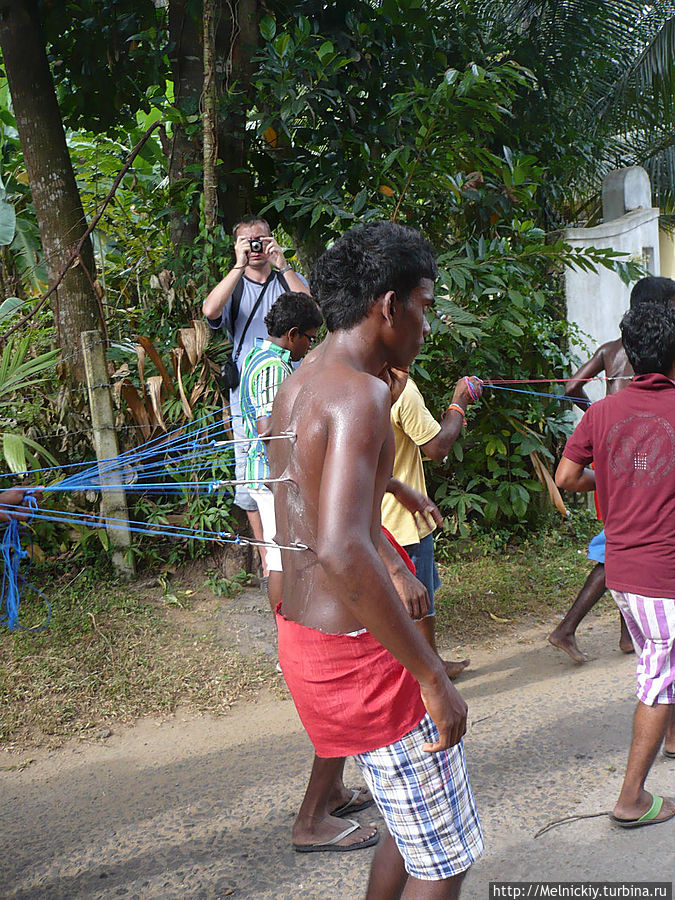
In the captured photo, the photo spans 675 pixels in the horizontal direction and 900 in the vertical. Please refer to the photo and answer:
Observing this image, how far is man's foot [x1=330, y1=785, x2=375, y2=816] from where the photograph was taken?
2.92 m

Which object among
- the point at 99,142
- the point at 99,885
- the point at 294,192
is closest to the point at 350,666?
the point at 99,885

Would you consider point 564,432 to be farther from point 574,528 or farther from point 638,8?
point 638,8

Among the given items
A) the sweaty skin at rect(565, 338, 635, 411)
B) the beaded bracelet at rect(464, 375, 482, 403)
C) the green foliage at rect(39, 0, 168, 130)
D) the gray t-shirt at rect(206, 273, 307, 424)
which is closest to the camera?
the beaded bracelet at rect(464, 375, 482, 403)

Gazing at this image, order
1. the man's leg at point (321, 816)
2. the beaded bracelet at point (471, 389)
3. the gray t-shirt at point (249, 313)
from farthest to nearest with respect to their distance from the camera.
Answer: the gray t-shirt at point (249, 313), the beaded bracelet at point (471, 389), the man's leg at point (321, 816)

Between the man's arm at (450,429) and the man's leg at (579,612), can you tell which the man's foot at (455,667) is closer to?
the man's leg at (579,612)

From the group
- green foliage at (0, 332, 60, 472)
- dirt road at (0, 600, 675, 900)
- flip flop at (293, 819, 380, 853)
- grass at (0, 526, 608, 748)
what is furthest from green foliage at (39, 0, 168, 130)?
flip flop at (293, 819, 380, 853)

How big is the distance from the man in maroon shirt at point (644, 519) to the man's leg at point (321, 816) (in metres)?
0.91

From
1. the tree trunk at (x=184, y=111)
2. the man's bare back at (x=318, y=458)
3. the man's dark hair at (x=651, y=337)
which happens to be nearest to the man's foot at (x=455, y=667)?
the man's dark hair at (x=651, y=337)

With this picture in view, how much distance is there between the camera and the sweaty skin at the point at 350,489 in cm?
157

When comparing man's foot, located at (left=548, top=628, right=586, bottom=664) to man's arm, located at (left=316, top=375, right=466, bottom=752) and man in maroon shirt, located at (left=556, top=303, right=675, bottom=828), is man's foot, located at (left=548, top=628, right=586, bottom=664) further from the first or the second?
man's arm, located at (left=316, top=375, right=466, bottom=752)

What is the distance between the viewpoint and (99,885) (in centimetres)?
262

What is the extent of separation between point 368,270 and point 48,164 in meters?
4.52

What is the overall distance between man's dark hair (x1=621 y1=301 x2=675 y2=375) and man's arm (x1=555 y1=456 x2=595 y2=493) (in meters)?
0.40

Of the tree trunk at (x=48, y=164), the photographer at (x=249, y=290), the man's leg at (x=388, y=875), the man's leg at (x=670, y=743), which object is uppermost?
the tree trunk at (x=48, y=164)
